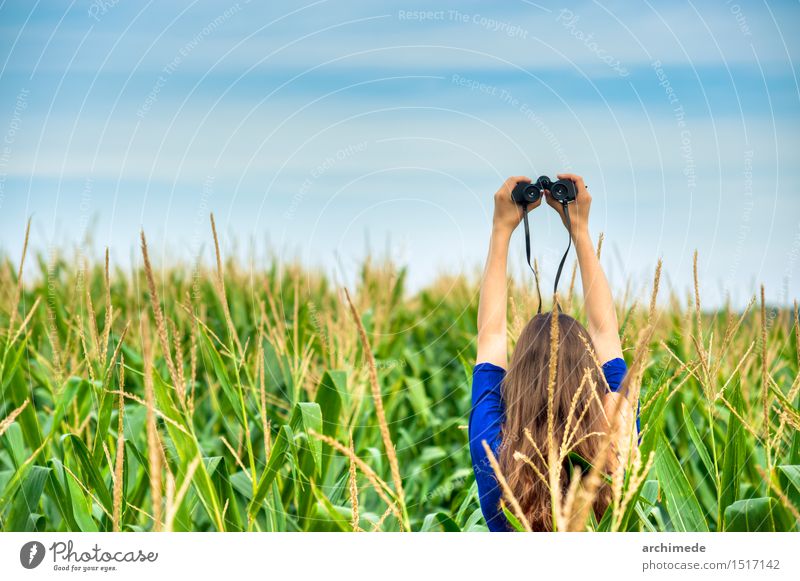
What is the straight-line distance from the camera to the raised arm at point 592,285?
5.54ft

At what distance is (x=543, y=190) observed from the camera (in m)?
1.67

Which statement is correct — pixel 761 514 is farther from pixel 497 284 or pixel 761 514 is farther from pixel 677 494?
pixel 497 284

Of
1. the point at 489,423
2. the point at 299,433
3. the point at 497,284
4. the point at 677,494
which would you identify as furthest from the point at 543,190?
the point at 299,433

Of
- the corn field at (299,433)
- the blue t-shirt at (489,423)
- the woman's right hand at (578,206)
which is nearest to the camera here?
the corn field at (299,433)

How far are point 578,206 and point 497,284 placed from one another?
0.88 ft

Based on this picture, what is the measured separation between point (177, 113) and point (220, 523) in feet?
3.38

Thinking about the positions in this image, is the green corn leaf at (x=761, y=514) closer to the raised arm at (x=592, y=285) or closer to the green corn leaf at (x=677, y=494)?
the green corn leaf at (x=677, y=494)

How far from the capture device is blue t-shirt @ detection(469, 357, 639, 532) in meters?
1.59

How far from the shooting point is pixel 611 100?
178cm

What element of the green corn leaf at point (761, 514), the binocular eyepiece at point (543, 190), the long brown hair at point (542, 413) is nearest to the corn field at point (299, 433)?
the green corn leaf at point (761, 514)

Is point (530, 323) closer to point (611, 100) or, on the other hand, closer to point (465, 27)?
point (611, 100)

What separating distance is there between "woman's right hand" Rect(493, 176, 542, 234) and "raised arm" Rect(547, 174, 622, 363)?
78 millimetres

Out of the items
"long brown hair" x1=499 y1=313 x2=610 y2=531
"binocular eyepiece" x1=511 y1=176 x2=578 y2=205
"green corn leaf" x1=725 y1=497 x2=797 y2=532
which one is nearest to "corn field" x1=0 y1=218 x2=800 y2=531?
"green corn leaf" x1=725 y1=497 x2=797 y2=532
